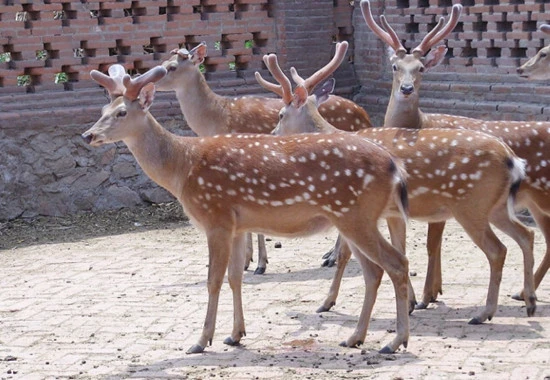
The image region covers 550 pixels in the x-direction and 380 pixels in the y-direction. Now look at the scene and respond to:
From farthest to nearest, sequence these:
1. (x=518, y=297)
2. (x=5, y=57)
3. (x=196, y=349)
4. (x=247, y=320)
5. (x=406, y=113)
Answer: (x=5, y=57), (x=406, y=113), (x=518, y=297), (x=247, y=320), (x=196, y=349)

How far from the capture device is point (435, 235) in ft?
26.7

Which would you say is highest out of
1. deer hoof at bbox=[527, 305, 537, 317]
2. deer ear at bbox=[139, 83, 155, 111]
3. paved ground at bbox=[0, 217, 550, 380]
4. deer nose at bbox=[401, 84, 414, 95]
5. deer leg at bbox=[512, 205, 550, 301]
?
deer ear at bbox=[139, 83, 155, 111]

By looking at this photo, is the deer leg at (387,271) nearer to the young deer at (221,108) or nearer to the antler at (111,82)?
the antler at (111,82)

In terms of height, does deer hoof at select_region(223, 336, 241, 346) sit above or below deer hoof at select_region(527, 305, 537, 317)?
below

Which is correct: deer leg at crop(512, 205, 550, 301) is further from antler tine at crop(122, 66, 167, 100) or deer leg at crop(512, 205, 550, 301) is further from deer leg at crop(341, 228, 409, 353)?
antler tine at crop(122, 66, 167, 100)

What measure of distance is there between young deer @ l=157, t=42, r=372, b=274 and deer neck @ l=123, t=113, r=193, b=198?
239 centimetres

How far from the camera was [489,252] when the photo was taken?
7539 millimetres

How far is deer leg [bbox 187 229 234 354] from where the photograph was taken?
7059mm

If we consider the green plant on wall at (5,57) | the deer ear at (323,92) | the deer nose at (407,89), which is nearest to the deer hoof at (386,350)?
the deer nose at (407,89)

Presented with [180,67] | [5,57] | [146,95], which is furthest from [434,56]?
[5,57]

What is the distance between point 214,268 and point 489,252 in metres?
1.84

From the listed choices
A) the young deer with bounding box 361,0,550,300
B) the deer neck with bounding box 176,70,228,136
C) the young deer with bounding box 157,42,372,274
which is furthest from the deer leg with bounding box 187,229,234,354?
the deer neck with bounding box 176,70,228,136

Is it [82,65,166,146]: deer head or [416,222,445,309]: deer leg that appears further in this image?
[416,222,445,309]: deer leg

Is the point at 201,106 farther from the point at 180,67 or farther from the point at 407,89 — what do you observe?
the point at 407,89
